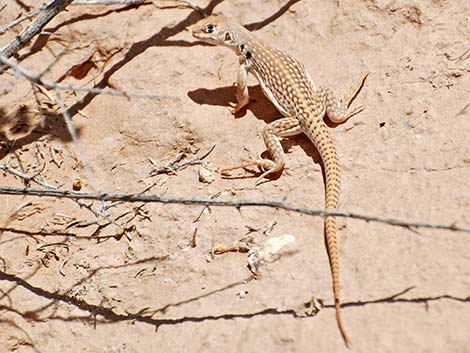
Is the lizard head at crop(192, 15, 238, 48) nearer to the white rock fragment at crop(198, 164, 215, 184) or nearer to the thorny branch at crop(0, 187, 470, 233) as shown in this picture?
the white rock fragment at crop(198, 164, 215, 184)

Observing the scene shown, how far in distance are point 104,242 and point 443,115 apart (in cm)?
285

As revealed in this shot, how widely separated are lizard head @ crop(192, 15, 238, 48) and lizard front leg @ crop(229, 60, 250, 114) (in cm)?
29

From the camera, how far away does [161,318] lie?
4148mm

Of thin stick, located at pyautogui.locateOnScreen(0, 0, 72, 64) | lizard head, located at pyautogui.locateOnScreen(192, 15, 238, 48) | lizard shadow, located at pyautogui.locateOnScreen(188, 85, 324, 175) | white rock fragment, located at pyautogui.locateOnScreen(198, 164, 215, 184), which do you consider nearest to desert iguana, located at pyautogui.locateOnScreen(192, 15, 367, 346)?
lizard head, located at pyautogui.locateOnScreen(192, 15, 238, 48)

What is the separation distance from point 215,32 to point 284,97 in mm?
1027

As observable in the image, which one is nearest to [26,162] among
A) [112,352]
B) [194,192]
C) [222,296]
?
[194,192]

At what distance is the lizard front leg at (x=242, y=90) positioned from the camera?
5.25 metres

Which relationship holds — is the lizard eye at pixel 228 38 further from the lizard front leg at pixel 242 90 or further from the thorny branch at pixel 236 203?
the thorny branch at pixel 236 203

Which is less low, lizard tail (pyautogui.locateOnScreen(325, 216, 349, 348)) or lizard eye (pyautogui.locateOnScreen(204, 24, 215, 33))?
lizard eye (pyautogui.locateOnScreen(204, 24, 215, 33))

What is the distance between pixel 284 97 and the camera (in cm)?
496

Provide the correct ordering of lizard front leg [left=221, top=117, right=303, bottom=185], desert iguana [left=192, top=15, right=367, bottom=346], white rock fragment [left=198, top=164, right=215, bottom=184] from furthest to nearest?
white rock fragment [left=198, top=164, right=215, bottom=184]
lizard front leg [left=221, top=117, right=303, bottom=185]
desert iguana [left=192, top=15, right=367, bottom=346]

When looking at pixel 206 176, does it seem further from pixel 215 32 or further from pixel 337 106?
pixel 215 32

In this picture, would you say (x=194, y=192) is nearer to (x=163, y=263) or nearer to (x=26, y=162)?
(x=163, y=263)

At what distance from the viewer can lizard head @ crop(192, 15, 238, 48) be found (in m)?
5.44
